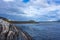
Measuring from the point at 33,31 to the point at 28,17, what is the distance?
0.27 metres

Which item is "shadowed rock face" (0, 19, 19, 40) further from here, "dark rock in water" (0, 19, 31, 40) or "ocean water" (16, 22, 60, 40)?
"ocean water" (16, 22, 60, 40)

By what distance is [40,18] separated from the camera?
3074 mm

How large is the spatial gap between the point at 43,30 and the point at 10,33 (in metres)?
0.60

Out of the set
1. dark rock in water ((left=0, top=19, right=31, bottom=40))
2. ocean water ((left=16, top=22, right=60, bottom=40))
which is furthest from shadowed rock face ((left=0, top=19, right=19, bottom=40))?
ocean water ((left=16, top=22, right=60, bottom=40))

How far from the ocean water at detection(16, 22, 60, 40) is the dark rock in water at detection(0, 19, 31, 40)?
9 centimetres

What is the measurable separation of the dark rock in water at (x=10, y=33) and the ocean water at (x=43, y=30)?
9cm

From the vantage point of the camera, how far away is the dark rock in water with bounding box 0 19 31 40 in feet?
10.1

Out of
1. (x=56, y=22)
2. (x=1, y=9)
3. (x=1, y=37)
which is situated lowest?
(x=1, y=37)

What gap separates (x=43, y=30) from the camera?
3051mm

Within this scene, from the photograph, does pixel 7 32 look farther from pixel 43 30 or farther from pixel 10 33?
pixel 43 30

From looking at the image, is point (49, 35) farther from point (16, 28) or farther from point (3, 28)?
point (3, 28)

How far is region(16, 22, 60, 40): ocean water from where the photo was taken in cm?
303

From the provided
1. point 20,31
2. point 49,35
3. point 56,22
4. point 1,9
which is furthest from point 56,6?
point 1,9

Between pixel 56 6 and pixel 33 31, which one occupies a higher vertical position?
pixel 56 6
